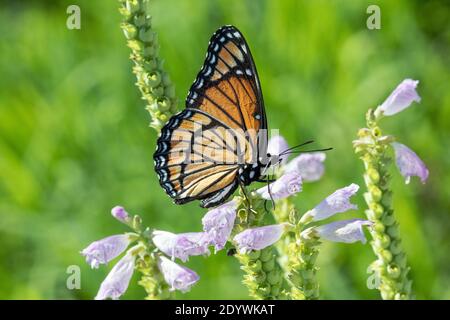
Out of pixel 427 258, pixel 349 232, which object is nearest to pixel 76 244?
pixel 427 258

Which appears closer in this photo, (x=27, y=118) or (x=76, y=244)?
(x=76, y=244)

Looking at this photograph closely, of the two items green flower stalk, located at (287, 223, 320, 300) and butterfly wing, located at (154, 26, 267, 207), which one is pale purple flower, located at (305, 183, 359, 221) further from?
butterfly wing, located at (154, 26, 267, 207)

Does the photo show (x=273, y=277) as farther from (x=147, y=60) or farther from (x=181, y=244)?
(x=147, y=60)

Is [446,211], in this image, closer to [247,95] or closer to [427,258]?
[427,258]

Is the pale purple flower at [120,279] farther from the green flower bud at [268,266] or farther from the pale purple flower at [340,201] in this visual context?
the pale purple flower at [340,201]

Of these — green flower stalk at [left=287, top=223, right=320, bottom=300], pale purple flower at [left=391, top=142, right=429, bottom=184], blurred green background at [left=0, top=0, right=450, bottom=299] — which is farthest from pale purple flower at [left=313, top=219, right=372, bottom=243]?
blurred green background at [left=0, top=0, right=450, bottom=299]
